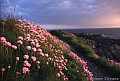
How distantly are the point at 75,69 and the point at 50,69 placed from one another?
5.41 ft

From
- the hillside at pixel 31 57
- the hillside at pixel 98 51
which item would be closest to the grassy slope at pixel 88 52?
the hillside at pixel 98 51

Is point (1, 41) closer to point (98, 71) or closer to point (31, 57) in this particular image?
point (31, 57)

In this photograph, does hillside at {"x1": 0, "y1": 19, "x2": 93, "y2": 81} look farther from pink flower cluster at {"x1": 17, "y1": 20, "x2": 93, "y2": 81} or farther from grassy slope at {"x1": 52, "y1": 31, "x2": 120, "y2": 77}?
grassy slope at {"x1": 52, "y1": 31, "x2": 120, "y2": 77}

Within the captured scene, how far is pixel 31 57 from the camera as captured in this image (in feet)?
29.4

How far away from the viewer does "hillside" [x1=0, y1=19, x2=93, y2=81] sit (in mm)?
8648

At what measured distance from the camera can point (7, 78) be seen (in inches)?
332

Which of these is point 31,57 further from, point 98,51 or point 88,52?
point 98,51

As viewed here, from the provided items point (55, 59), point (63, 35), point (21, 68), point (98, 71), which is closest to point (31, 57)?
point (21, 68)

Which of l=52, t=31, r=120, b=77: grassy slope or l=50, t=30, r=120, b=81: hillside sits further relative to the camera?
l=52, t=31, r=120, b=77: grassy slope

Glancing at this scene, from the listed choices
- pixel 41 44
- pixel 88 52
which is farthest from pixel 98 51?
pixel 41 44

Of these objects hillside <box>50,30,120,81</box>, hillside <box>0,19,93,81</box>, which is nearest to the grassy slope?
hillside <box>50,30,120,81</box>

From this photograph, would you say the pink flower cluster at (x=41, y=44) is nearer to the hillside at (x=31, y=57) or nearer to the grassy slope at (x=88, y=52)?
the hillside at (x=31, y=57)

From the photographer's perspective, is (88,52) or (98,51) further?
(98,51)

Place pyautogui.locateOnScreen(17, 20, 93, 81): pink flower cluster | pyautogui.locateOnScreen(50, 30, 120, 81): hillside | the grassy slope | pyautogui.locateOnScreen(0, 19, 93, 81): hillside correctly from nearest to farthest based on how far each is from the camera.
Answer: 1. pyautogui.locateOnScreen(0, 19, 93, 81): hillside
2. pyautogui.locateOnScreen(17, 20, 93, 81): pink flower cluster
3. pyautogui.locateOnScreen(50, 30, 120, 81): hillside
4. the grassy slope
